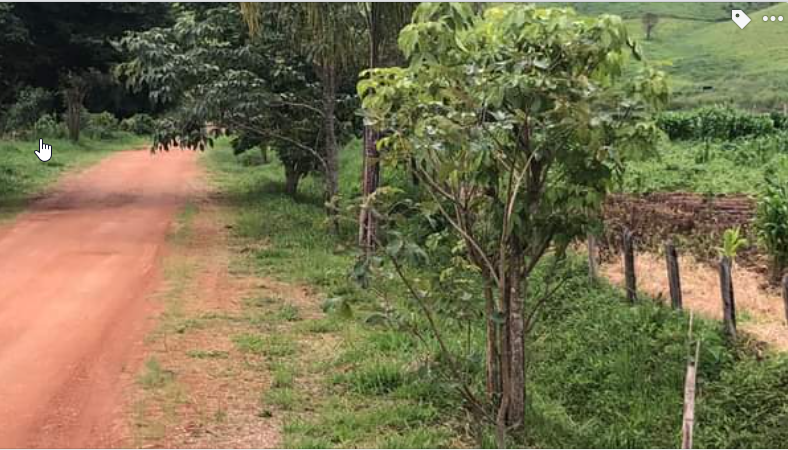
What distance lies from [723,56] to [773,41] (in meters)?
2.91

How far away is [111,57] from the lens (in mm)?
16250

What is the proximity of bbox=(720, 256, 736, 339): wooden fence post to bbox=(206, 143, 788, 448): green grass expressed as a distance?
118 millimetres

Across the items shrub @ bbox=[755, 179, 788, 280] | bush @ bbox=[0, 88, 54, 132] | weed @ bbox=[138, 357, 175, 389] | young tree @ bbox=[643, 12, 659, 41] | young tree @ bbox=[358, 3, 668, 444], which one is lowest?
weed @ bbox=[138, 357, 175, 389]

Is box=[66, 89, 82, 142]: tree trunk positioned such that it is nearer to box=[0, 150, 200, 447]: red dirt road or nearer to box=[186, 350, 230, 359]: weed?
box=[0, 150, 200, 447]: red dirt road

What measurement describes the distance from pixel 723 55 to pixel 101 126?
26552 mm

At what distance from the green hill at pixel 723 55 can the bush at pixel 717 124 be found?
1.74 metres

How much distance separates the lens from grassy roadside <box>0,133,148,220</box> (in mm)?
16062

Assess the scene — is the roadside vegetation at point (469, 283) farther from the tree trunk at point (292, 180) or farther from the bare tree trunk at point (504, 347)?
the tree trunk at point (292, 180)

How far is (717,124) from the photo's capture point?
29.7 metres

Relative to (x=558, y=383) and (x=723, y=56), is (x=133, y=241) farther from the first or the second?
(x=723, y=56)

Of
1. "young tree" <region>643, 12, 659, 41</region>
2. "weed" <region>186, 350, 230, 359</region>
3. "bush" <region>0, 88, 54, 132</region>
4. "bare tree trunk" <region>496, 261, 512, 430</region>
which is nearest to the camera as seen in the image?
"bare tree trunk" <region>496, 261, 512, 430</region>

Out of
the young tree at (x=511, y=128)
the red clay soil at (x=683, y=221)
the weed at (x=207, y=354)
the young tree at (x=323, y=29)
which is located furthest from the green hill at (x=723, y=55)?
the young tree at (x=511, y=128)

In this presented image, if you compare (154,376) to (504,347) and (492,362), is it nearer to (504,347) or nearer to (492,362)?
(492,362)

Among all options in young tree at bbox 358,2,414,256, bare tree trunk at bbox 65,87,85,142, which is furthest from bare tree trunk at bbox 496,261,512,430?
bare tree trunk at bbox 65,87,85,142
